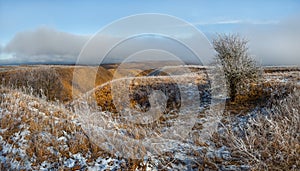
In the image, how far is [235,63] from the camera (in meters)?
13.5

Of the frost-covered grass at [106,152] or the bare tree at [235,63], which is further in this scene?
the bare tree at [235,63]

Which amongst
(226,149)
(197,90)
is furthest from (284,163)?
(197,90)

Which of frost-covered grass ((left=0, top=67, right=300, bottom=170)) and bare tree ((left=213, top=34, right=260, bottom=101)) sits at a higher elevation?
bare tree ((left=213, top=34, right=260, bottom=101))

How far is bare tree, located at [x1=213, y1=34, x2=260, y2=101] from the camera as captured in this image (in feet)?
43.9

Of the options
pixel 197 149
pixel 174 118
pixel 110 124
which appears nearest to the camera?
pixel 197 149

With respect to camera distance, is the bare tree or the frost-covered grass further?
the bare tree

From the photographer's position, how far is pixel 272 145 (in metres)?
6.77

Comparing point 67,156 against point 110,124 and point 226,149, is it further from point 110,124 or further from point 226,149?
point 226,149

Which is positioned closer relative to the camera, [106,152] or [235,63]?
[106,152]

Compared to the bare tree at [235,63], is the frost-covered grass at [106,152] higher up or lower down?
lower down

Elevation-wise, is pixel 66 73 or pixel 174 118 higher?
pixel 66 73

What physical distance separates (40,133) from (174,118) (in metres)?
6.98

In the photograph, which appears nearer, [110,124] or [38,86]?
[110,124]

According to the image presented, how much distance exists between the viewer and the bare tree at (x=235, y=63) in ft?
43.9
